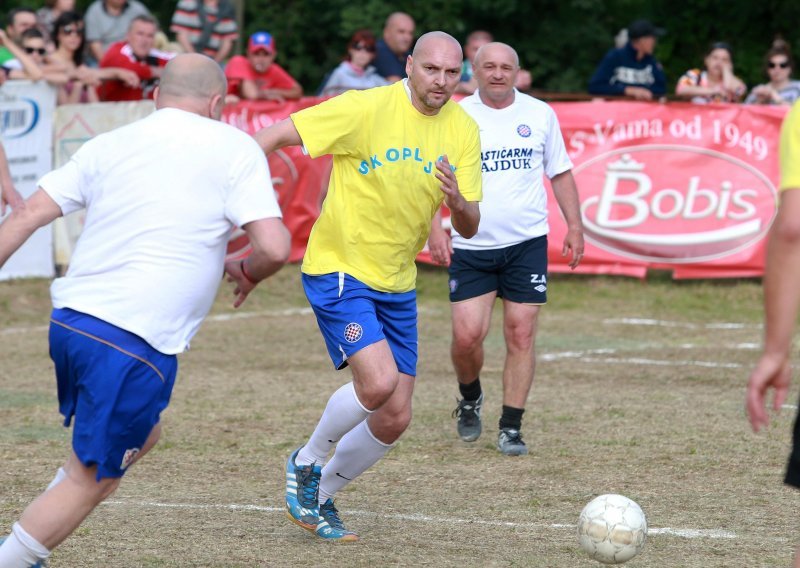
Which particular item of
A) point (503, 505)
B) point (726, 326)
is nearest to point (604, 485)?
point (503, 505)

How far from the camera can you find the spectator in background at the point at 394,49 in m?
15.5

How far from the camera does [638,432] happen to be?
843 centimetres

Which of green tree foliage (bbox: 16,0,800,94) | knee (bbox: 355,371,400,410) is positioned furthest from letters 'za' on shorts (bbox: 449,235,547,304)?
green tree foliage (bbox: 16,0,800,94)

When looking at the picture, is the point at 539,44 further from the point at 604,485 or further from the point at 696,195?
the point at 604,485

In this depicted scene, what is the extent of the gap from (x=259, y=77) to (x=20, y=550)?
446 inches

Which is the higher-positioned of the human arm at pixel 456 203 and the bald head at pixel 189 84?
the bald head at pixel 189 84

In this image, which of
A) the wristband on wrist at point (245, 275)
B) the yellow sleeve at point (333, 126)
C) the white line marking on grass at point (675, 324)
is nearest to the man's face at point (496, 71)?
the yellow sleeve at point (333, 126)

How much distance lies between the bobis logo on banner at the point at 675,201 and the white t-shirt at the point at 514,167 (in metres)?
6.30

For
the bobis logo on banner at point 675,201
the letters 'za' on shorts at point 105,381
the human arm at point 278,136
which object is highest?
the human arm at point 278,136

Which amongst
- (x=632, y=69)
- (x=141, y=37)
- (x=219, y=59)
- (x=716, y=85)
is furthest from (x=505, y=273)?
(x=219, y=59)

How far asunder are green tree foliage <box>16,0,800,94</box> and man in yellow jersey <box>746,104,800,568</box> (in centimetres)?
1811

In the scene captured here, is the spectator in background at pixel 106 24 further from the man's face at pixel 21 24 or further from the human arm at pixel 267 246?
the human arm at pixel 267 246

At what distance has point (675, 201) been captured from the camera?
14438 mm

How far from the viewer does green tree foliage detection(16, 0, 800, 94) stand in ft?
72.5
